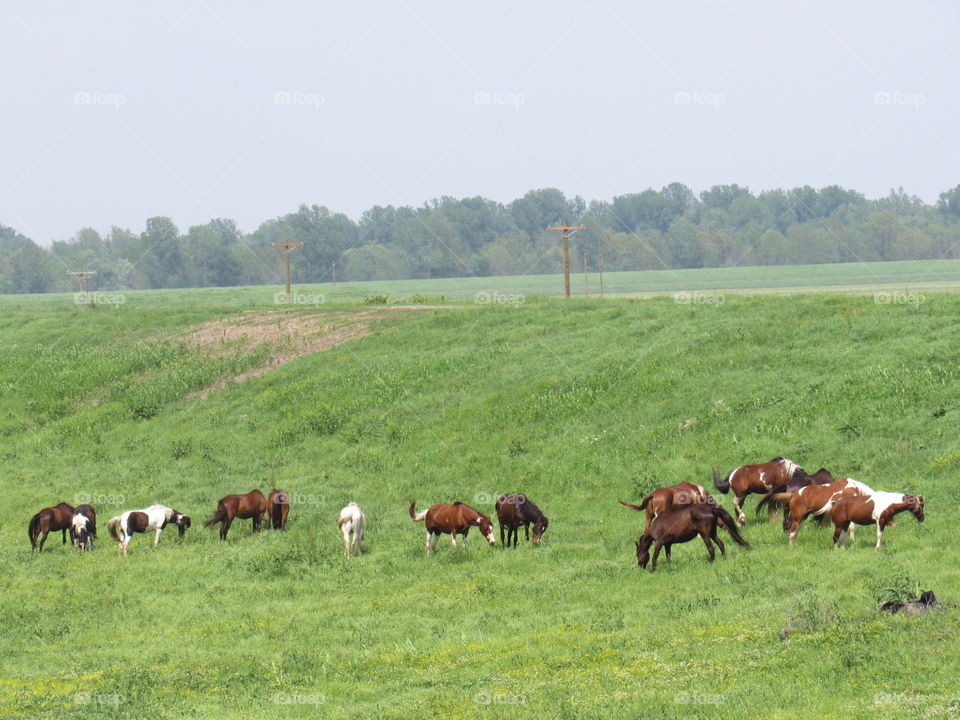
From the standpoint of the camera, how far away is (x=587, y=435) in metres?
35.6

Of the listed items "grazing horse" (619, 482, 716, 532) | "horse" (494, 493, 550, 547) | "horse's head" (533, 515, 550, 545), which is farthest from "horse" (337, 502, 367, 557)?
"grazing horse" (619, 482, 716, 532)

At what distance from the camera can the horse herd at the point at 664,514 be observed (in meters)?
20.2

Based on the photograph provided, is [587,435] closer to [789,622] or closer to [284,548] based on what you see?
[284,548]

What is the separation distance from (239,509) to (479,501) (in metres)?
6.89

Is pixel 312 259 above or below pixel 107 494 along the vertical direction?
above

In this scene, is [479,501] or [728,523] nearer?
[728,523]

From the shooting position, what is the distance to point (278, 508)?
89.9 feet

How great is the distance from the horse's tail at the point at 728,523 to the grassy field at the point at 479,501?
473mm

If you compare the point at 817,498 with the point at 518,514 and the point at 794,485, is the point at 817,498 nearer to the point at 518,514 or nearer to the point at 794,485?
the point at 794,485

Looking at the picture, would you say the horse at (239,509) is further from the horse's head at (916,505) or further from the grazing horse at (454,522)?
the horse's head at (916,505)

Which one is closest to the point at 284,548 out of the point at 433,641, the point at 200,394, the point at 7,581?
the point at 7,581

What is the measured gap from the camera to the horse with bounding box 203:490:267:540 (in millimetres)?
27000

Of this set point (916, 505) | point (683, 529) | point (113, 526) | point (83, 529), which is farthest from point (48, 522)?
point (916, 505)

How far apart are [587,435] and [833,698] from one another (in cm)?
2355
